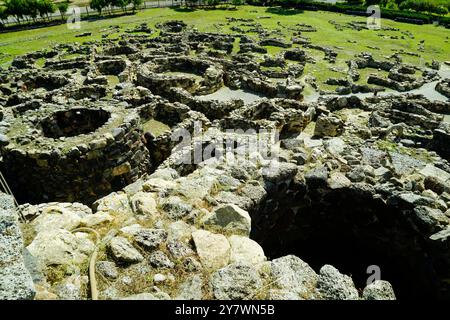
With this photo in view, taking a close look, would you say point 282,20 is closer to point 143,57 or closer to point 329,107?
point 143,57

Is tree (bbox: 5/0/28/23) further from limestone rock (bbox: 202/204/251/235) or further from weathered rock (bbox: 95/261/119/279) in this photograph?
weathered rock (bbox: 95/261/119/279)

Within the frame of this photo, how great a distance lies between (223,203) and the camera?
7469mm

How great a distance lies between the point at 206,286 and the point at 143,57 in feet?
92.9

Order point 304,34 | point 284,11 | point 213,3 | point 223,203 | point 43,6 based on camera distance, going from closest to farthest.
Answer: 1. point 223,203
2. point 304,34
3. point 43,6
4. point 284,11
5. point 213,3

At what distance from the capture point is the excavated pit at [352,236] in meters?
8.15

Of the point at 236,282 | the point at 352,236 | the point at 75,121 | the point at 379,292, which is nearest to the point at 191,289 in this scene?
the point at 236,282

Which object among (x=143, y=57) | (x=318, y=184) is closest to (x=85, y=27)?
(x=143, y=57)

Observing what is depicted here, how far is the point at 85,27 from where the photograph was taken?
174 ft

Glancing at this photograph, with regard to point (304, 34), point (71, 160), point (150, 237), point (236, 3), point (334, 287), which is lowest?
point (304, 34)

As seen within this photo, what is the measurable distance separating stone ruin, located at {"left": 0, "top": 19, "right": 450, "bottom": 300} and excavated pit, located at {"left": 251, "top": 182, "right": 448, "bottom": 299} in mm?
33

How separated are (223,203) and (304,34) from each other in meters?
45.6

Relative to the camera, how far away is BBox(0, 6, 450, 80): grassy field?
3844 cm

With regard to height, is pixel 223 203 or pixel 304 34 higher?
pixel 223 203

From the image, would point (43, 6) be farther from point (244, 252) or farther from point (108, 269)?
point (244, 252)
